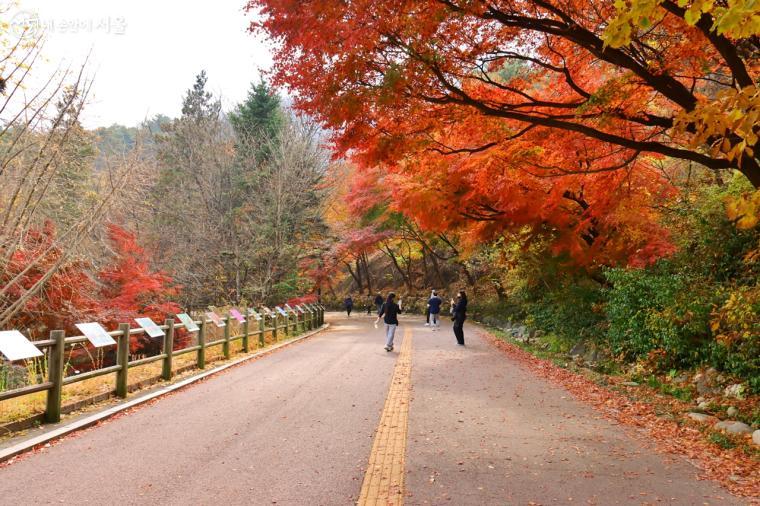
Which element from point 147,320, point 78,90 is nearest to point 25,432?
point 147,320

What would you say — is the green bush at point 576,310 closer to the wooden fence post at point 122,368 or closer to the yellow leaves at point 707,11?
the wooden fence post at point 122,368

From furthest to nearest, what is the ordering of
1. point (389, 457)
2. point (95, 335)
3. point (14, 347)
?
point (95, 335) < point (14, 347) < point (389, 457)

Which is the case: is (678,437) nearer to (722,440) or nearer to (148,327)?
(722,440)

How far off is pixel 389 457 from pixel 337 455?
503 millimetres

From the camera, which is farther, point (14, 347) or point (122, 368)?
point (122, 368)

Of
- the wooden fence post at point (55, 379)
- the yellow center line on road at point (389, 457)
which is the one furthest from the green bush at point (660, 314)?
the wooden fence post at point (55, 379)

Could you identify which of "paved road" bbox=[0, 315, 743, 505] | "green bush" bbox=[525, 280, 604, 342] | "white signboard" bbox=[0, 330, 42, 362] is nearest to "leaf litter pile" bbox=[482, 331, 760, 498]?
"paved road" bbox=[0, 315, 743, 505]

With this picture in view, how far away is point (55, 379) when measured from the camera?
21.1ft

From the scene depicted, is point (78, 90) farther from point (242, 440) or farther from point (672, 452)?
point (672, 452)

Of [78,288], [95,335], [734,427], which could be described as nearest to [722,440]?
[734,427]

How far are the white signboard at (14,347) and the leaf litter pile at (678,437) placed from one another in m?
6.76

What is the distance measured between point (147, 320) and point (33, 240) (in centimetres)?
408

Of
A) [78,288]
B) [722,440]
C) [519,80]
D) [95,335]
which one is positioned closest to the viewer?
[722,440]

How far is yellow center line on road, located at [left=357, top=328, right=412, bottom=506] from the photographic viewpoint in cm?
412
